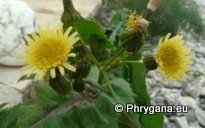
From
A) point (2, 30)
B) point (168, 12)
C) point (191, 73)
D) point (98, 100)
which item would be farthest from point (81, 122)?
point (168, 12)

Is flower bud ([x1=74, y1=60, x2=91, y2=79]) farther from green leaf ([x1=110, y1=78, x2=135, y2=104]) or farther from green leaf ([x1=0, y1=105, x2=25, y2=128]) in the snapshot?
green leaf ([x1=0, y1=105, x2=25, y2=128])

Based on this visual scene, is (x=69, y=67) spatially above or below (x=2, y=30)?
above

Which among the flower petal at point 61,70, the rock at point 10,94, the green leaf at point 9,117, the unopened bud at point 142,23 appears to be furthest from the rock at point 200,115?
the flower petal at point 61,70

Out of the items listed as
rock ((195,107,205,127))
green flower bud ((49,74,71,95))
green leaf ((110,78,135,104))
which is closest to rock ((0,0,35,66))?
rock ((195,107,205,127))

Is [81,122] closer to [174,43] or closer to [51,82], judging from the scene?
[51,82]

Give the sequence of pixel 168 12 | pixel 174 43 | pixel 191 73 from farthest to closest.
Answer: pixel 168 12
pixel 191 73
pixel 174 43
